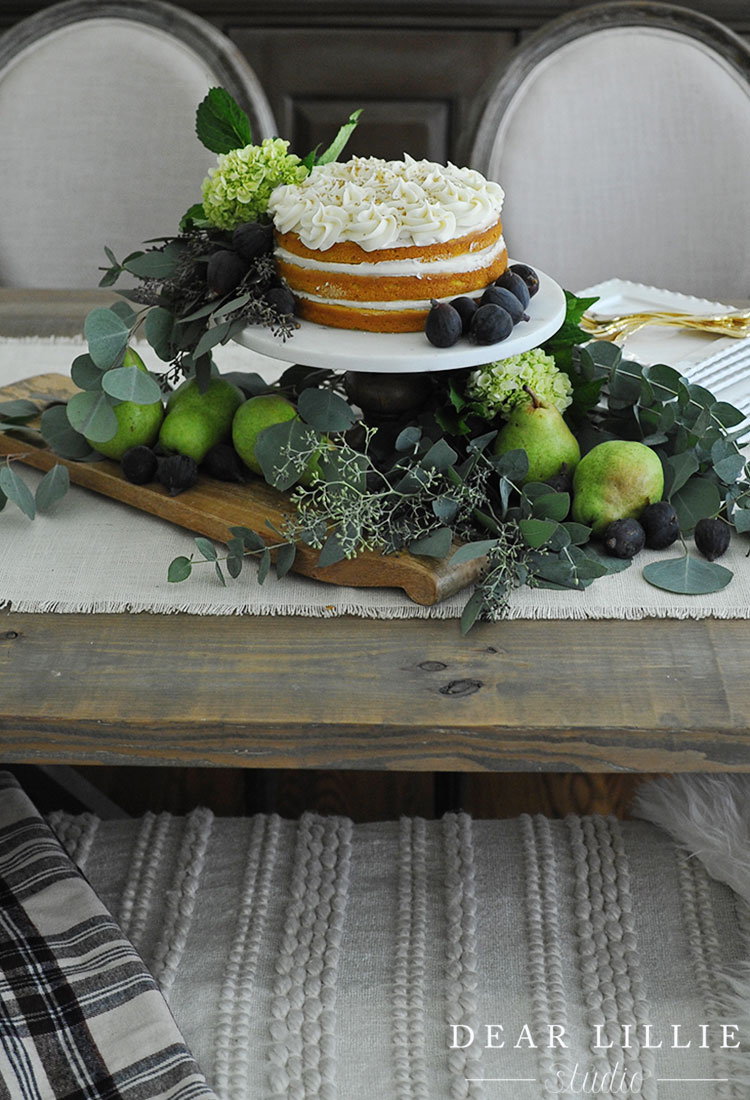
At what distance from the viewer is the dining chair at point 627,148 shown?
151cm

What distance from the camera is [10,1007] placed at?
0.64 meters

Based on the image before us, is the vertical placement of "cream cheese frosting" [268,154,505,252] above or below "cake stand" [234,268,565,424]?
above

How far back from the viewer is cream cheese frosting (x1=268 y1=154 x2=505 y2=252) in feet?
2.44

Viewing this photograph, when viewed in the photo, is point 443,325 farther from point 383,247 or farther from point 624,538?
point 624,538

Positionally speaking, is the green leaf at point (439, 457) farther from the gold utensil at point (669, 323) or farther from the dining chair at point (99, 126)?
the dining chair at point (99, 126)

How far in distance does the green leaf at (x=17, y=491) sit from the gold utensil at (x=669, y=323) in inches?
23.7

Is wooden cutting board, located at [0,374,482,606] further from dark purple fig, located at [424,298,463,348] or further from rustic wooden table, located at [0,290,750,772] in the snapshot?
dark purple fig, located at [424,298,463,348]

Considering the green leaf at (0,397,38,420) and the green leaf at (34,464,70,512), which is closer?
the green leaf at (34,464,70,512)

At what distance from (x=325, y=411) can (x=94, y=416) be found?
0.19 meters

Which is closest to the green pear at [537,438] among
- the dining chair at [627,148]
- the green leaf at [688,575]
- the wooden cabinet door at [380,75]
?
the green leaf at [688,575]

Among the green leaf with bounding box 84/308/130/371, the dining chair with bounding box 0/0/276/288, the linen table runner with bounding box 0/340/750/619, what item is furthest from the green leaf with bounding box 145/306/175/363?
the dining chair with bounding box 0/0/276/288

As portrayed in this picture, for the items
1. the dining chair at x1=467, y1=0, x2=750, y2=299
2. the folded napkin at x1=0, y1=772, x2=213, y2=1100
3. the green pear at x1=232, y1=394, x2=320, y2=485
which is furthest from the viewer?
the dining chair at x1=467, y1=0, x2=750, y2=299

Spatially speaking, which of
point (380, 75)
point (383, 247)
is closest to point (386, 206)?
point (383, 247)

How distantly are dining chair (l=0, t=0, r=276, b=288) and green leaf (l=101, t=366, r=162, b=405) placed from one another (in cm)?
83
